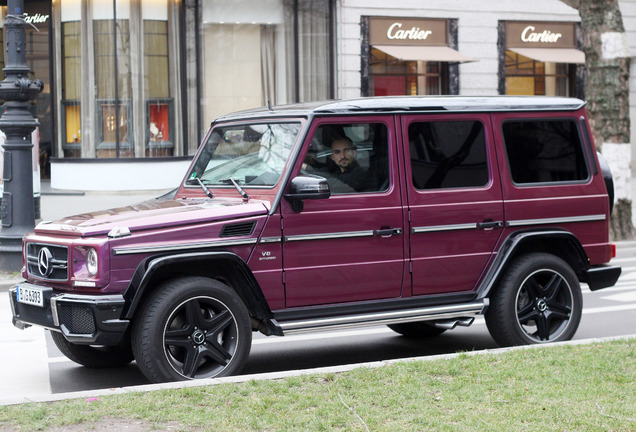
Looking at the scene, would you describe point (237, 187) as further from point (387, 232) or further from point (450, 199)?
point (450, 199)

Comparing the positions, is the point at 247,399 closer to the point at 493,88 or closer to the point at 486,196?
the point at 486,196

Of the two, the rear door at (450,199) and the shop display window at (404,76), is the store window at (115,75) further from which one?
the rear door at (450,199)

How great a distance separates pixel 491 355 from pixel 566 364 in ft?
1.80

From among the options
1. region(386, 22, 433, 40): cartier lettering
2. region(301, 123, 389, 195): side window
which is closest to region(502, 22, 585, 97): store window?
region(386, 22, 433, 40): cartier lettering

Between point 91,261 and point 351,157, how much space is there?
2.08 meters

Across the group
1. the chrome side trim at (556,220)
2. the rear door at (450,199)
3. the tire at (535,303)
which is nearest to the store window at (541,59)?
the chrome side trim at (556,220)

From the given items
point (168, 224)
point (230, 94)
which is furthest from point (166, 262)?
point (230, 94)

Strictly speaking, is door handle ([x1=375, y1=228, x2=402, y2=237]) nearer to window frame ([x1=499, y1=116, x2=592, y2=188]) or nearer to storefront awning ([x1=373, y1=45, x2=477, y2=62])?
window frame ([x1=499, y1=116, x2=592, y2=188])

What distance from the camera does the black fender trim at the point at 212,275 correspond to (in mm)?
6438

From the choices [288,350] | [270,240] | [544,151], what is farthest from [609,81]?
[270,240]

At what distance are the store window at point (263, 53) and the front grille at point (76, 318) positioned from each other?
1998cm

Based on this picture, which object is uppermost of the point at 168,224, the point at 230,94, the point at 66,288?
the point at 230,94

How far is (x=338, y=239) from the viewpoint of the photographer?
7223 millimetres

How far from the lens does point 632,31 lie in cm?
3194
